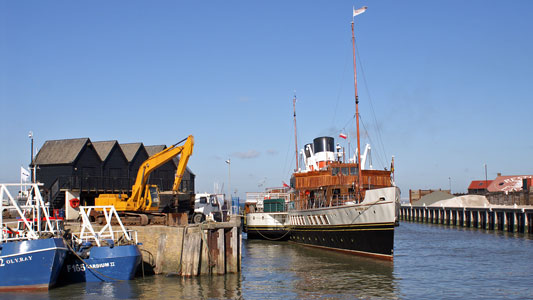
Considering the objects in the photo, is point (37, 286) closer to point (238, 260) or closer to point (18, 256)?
point (18, 256)

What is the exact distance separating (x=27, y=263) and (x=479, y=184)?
11548 cm

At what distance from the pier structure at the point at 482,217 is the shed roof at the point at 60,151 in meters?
45.6

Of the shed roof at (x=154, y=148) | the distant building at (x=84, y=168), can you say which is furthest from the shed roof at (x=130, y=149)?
the shed roof at (x=154, y=148)

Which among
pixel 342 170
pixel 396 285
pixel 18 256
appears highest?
pixel 342 170

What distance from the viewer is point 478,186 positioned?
122 m

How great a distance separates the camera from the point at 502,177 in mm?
113125

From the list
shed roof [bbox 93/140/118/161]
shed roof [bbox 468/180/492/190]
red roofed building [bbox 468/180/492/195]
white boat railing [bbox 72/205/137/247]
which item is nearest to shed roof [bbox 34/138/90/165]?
shed roof [bbox 93/140/118/161]

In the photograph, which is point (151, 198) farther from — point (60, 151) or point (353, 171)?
point (60, 151)

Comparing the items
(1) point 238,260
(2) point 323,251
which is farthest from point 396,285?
(2) point 323,251

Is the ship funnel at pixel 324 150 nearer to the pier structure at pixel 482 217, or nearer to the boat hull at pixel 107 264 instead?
the pier structure at pixel 482 217

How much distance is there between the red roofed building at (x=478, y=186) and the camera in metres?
119

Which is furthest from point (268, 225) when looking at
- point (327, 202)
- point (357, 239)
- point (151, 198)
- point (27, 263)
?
point (27, 263)

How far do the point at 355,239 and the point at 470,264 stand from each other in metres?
7.48

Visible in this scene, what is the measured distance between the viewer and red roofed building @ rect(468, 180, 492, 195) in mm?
118625
